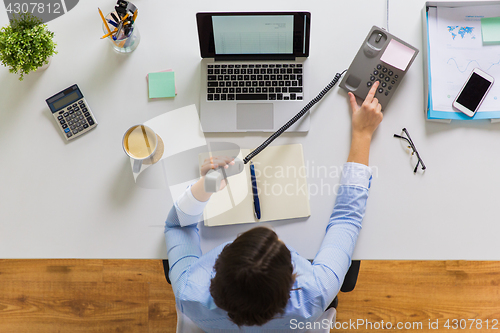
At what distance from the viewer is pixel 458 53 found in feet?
3.24

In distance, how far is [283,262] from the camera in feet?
2.20

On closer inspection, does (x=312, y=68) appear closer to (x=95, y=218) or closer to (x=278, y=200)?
(x=278, y=200)

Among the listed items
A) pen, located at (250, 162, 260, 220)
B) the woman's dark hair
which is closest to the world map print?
pen, located at (250, 162, 260, 220)

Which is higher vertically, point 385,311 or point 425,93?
point 425,93

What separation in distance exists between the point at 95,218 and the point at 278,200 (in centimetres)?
52

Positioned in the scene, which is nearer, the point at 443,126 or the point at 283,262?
the point at 283,262

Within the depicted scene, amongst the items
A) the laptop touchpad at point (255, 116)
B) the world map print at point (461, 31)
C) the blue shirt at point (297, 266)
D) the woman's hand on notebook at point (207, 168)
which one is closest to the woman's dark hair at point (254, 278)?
the blue shirt at point (297, 266)

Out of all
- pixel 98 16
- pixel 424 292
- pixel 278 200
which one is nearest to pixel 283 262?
pixel 278 200

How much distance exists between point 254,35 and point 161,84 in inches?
12.3

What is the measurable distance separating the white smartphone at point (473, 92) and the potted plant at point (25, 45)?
1.18 m

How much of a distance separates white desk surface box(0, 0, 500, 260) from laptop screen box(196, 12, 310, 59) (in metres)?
0.09

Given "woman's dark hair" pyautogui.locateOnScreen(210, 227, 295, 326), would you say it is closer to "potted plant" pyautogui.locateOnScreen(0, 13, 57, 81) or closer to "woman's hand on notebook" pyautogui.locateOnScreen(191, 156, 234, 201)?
"woman's hand on notebook" pyautogui.locateOnScreen(191, 156, 234, 201)

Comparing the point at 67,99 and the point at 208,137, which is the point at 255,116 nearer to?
the point at 208,137

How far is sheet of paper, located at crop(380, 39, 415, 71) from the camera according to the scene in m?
0.97
